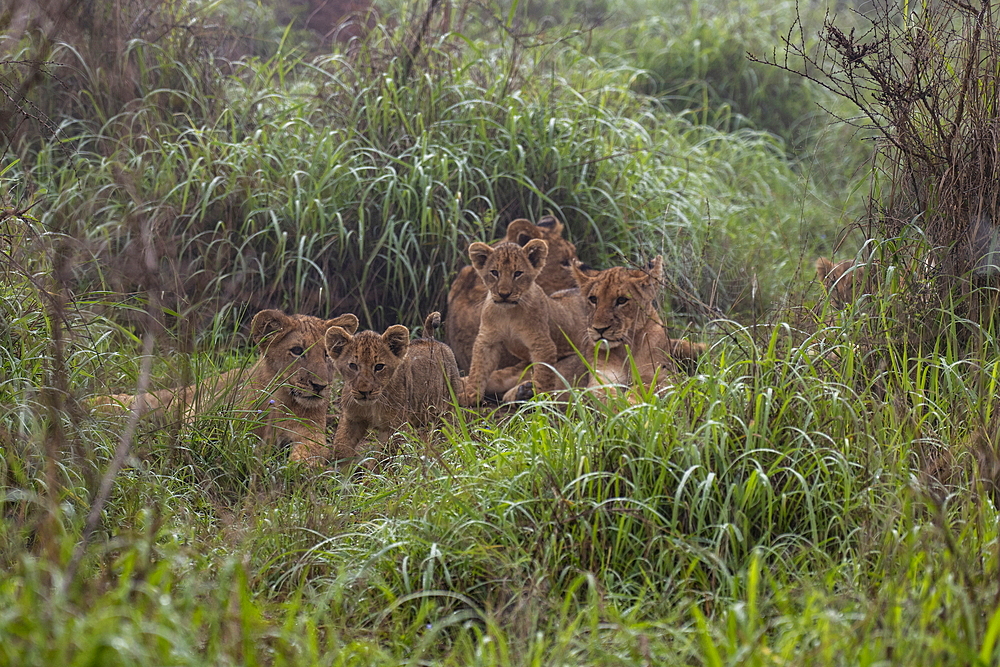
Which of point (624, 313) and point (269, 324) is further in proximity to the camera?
point (624, 313)

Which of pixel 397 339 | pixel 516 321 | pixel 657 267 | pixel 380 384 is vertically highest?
pixel 657 267

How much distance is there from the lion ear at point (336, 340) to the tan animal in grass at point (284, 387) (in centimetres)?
15

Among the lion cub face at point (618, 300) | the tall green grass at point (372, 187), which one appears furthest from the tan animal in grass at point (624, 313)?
the tall green grass at point (372, 187)

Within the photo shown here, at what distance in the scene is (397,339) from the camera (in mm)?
5301

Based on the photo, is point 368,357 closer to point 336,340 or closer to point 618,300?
point 336,340

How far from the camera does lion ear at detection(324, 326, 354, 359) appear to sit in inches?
205

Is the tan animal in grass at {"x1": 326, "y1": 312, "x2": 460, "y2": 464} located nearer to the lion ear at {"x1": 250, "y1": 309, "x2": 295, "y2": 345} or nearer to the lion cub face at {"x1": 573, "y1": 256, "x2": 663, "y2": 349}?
the lion ear at {"x1": 250, "y1": 309, "x2": 295, "y2": 345}

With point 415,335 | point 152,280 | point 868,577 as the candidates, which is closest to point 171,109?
point 152,280

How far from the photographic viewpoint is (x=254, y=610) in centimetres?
299

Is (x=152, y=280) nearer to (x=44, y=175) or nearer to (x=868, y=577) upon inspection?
(x=44, y=175)

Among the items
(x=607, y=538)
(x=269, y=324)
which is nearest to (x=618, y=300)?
(x=269, y=324)

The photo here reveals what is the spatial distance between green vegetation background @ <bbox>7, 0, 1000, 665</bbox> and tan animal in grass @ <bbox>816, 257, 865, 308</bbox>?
0.69 feet

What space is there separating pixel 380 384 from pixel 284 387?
0.61 meters

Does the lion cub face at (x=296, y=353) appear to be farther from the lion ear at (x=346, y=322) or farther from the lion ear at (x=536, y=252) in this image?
the lion ear at (x=536, y=252)
